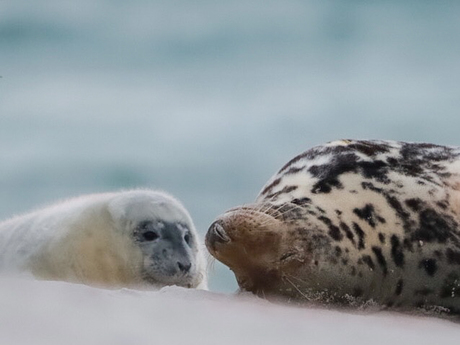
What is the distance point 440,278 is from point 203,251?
1959mm

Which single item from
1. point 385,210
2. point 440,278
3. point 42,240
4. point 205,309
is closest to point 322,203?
point 385,210

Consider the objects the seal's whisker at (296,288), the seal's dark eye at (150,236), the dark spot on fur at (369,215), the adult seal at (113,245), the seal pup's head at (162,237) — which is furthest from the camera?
A: the seal's dark eye at (150,236)

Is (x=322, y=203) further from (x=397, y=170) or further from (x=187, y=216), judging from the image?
(x=187, y=216)

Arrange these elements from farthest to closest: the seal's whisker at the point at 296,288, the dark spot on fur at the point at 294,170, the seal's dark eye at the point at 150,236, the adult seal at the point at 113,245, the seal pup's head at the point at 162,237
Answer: the seal's dark eye at the point at 150,236, the seal pup's head at the point at 162,237, the adult seal at the point at 113,245, the dark spot on fur at the point at 294,170, the seal's whisker at the point at 296,288

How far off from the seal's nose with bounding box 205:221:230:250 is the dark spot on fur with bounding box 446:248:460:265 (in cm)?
86

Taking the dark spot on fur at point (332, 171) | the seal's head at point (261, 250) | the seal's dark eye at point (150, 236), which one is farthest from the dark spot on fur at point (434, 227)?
the seal's dark eye at point (150, 236)

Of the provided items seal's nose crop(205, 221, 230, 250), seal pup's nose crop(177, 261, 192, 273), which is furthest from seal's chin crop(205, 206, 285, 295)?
seal pup's nose crop(177, 261, 192, 273)

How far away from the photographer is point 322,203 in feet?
13.3

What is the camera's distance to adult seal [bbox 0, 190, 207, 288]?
5258mm

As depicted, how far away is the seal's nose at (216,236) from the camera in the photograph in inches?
150

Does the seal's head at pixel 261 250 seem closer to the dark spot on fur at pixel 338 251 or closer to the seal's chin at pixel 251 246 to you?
the seal's chin at pixel 251 246

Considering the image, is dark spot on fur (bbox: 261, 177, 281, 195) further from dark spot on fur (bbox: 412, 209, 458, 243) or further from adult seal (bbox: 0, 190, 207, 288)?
adult seal (bbox: 0, 190, 207, 288)

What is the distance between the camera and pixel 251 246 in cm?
379

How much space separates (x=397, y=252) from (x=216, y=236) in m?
0.70
